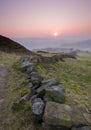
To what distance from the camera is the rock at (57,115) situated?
7.23 metres

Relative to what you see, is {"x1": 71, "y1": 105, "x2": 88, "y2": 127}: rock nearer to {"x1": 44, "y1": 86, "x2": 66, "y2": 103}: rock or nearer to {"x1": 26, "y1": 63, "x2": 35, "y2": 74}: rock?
{"x1": 44, "y1": 86, "x2": 66, "y2": 103}: rock

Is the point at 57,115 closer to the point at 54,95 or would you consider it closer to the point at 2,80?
the point at 54,95

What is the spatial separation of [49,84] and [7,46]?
2728 cm

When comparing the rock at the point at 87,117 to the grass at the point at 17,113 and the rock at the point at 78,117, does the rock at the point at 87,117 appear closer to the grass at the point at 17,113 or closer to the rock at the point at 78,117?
the rock at the point at 78,117

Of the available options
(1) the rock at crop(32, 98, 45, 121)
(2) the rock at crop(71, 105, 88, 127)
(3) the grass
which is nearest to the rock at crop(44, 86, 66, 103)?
(1) the rock at crop(32, 98, 45, 121)

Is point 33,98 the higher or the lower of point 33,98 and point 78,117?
the higher

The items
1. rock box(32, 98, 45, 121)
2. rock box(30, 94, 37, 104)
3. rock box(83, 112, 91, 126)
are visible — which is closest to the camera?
rock box(83, 112, 91, 126)

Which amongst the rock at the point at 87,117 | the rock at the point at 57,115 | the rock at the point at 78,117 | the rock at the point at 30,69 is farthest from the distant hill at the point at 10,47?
the rock at the point at 87,117

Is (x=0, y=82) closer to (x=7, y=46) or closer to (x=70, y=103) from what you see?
(x=70, y=103)

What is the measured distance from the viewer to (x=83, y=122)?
7.31 m

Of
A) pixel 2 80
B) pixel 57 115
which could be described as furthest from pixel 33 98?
pixel 2 80

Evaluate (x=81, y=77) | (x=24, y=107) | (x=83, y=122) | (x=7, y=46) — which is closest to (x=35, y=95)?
(x=24, y=107)

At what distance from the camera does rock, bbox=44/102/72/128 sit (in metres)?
7.23

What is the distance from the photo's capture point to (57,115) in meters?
7.48
